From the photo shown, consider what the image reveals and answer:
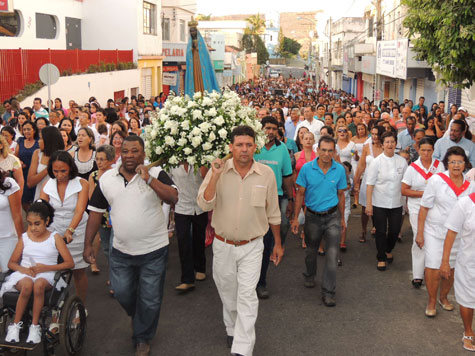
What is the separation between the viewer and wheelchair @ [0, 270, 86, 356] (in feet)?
16.4

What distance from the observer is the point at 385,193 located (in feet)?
26.4

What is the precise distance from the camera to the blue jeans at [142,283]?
535 centimetres

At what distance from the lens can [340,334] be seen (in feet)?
19.5

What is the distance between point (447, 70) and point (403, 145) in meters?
2.21

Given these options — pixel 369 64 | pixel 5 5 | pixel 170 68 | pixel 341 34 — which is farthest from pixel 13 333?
pixel 341 34

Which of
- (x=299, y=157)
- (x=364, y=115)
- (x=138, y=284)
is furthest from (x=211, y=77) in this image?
(x=364, y=115)

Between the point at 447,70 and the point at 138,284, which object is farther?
the point at 447,70

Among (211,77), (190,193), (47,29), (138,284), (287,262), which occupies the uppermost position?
(47,29)

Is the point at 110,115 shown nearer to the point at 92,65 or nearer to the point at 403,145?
the point at 403,145

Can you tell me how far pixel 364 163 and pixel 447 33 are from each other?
2.39 metres

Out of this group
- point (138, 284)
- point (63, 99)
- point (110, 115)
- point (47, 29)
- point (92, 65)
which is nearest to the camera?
point (138, 284)

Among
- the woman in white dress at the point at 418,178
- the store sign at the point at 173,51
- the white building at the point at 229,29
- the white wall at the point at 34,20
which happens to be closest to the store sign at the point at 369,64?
the store sign at the point at 173,51

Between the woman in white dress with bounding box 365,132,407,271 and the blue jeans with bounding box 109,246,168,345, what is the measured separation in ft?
12.0

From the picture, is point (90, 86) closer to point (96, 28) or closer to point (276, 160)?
point (96, 28)
